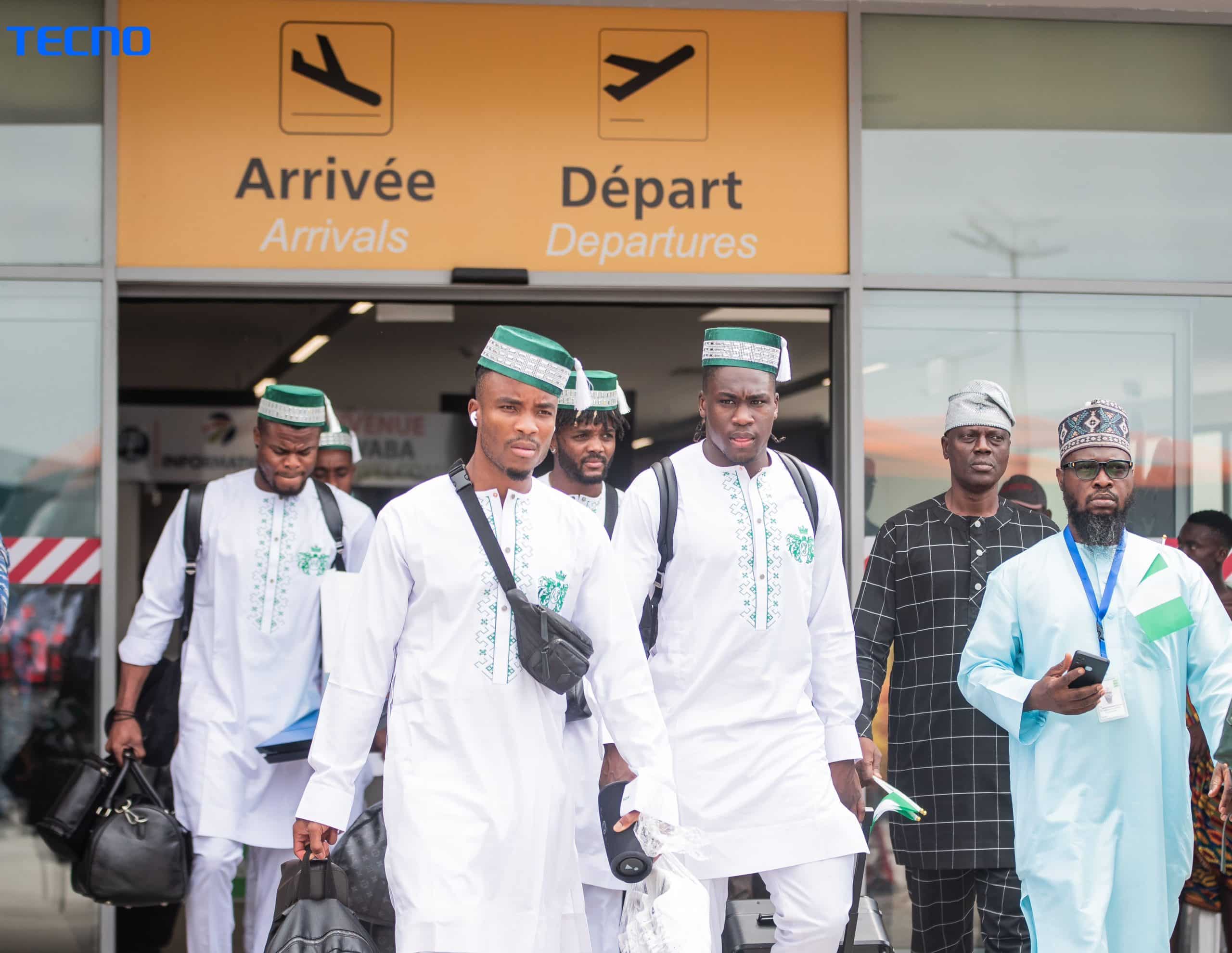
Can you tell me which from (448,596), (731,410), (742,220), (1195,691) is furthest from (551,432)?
(742,220)

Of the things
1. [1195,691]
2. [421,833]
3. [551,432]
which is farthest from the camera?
[1195,691]

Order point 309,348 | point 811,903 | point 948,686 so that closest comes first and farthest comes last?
point 811,903 → point 948,686 → point 309,348

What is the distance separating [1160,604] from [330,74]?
13.2 feet

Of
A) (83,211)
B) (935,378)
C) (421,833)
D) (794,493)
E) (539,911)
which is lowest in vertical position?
(539,911)

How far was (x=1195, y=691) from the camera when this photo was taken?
14.5ft

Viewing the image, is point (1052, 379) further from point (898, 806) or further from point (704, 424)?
point (898, 806)

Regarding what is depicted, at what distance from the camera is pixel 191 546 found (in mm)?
5586

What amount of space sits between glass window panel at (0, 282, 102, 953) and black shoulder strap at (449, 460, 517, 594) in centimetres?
287

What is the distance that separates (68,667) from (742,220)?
11.3 ft

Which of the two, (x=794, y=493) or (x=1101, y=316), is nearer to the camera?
(x=794, y=493)

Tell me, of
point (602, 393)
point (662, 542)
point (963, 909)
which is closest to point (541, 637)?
point (662, 542)

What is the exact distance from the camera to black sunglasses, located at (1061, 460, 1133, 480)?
180 inches

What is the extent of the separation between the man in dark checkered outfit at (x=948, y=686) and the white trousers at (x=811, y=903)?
2.65 ft

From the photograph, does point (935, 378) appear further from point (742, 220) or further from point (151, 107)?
point (151, 107)
